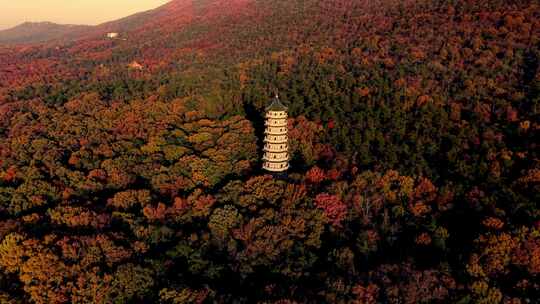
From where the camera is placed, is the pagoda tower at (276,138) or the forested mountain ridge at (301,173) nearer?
the forested mountain ridge at (301,173)

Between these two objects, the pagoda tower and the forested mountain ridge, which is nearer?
the forested mountain ridge

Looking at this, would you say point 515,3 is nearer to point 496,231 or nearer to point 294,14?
point 294,14

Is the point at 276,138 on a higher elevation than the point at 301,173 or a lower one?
higher

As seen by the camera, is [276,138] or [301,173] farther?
[301,173]
